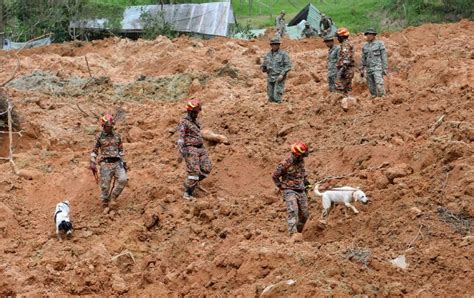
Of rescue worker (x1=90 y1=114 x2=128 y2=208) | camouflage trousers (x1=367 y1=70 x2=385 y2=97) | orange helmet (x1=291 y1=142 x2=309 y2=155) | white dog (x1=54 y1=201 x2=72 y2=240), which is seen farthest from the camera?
camouflage trousers (x1=367 y1=70 x2=385 y2=97)

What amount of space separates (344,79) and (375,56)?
28.6 inches

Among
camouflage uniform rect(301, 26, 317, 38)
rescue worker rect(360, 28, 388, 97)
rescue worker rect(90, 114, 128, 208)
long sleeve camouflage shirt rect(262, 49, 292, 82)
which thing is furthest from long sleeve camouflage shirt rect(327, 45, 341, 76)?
camouflage uniform rect(301, 26, 317, 38)

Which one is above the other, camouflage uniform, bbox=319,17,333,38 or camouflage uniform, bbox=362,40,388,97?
camouflage uniform, bbox=362,40,388,97

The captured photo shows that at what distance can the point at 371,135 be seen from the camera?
1064cm

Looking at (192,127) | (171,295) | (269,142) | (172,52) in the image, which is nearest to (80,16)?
(172,52)

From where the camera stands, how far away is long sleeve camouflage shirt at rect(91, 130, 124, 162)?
31.1ft

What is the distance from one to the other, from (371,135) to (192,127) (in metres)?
2.80

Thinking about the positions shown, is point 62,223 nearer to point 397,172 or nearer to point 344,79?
point 397,172

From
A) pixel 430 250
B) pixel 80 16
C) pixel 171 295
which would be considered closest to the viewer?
pixel 430 250

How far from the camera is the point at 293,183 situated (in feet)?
26.6

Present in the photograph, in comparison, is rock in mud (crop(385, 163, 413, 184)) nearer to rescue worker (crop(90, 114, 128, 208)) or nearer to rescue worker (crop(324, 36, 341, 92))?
rescue worker (crop(90, 114, 128, 208))

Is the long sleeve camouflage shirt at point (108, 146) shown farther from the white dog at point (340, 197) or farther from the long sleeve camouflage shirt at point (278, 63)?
the long sleeve camouflage shirt at point (278, 63)

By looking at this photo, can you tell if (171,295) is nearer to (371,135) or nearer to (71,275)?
(71,275)

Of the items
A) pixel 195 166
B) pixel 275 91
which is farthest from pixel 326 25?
pixel 195 166
